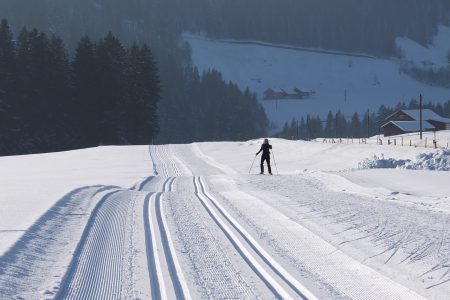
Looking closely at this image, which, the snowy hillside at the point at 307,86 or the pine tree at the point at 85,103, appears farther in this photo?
the snowy hillside at the point at 307,86

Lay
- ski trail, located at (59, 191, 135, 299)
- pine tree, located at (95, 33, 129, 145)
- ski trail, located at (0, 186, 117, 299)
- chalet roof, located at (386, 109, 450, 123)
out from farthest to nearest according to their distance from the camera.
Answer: chalet roof, located at (386, 109, 450, 123) < pine tree, located at (95, 33, 129, 145) < ski trail, located at (59, 191, 135, 299) < ski trail, located at (0, 186, 117, 299)

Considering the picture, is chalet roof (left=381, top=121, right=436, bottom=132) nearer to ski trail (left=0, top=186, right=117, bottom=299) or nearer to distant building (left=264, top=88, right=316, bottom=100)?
ski trail (left=0, top=186, right=117, bottom=299)

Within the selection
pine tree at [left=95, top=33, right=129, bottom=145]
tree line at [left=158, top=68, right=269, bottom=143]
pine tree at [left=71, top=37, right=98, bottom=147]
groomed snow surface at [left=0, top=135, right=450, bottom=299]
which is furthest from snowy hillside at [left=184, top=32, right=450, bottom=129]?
groomed snow surface at [left=0, top=135, right=450, bottom=299]

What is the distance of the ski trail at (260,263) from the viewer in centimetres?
663

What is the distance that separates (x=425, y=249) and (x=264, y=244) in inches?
91.9

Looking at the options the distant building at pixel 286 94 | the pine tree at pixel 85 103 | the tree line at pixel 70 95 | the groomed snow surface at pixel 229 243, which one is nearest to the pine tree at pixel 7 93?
the tree line at pixel 70 95

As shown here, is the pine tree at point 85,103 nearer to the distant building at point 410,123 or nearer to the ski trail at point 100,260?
the distant building at point 410,123

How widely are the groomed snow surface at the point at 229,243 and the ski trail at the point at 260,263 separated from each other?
0.9 inches

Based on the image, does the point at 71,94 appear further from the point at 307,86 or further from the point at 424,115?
the point at 307,86

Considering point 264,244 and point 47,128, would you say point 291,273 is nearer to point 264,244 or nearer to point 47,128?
point 264,244

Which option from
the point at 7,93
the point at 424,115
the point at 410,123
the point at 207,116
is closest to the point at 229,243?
the point at 7,93

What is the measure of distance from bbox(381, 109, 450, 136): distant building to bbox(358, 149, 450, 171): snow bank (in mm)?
58728

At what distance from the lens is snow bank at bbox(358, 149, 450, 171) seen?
24147 mm

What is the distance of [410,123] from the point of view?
3334 inches
